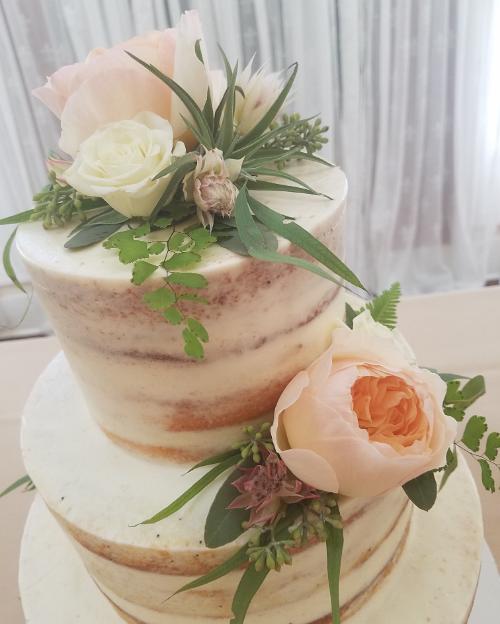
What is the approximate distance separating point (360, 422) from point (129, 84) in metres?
0.43

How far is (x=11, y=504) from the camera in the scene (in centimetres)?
141

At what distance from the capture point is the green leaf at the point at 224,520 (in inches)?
24.0

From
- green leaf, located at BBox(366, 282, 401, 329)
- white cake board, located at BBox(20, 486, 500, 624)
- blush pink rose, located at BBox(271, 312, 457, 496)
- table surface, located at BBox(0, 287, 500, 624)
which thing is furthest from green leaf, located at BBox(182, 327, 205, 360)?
table surface, located at BBox(0, 287, 500, 624)

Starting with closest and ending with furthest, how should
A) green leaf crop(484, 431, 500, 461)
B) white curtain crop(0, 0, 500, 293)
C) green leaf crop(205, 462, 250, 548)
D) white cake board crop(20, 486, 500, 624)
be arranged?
green leaf crop(205, 462, 250, 548) < green leaf crop(484, 431, 500, 461) < white cake board crop(20, 486, 500, 624) < white curtain crop(0, 0, 500, 293)

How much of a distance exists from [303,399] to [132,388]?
191 millimetres

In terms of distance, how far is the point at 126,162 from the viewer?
56 centimetres

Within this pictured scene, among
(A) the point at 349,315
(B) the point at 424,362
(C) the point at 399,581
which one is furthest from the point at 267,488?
(B) the point at 424,362

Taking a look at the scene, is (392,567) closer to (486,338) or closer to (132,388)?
(132,388)

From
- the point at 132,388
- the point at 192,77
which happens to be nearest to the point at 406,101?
the point at 192,77

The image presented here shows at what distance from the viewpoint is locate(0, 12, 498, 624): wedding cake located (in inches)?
22.0

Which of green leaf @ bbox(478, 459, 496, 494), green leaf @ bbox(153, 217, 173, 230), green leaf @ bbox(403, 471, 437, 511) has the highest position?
green leaf @ bbox(153, 217, 173, 230)

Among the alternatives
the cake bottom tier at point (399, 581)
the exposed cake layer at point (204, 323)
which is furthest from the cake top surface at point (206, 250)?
the cake bottom tier at point (399, 581)

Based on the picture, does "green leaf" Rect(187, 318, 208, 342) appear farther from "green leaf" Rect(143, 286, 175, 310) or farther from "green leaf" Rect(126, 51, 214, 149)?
"green leaf" Rect(126, 51, 214, 149)

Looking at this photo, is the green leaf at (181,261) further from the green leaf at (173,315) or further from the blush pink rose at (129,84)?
the blush pink rose at (129,84)
